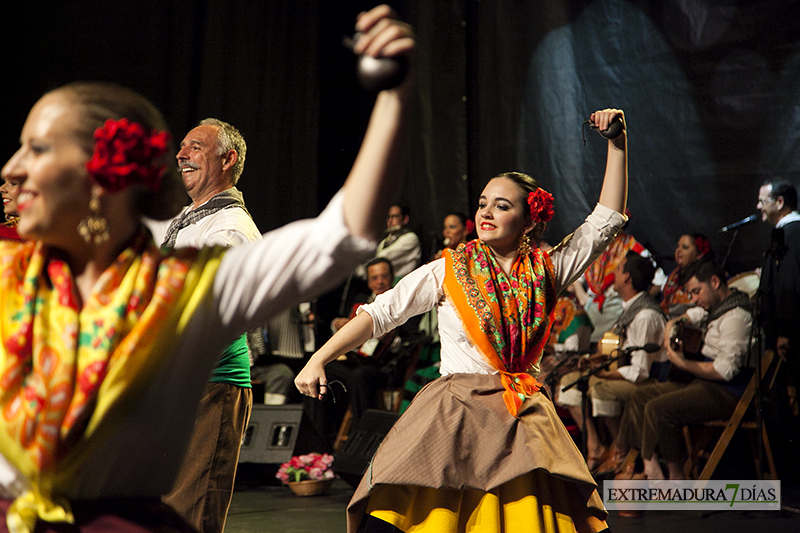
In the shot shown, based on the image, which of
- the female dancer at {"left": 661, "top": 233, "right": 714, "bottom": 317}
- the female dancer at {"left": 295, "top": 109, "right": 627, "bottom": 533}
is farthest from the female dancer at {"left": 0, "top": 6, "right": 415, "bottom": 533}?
the female dancer at {"left": 661, "top": 233, "right": 714, "bottom": 317}

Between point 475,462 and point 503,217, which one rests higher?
point 503,217

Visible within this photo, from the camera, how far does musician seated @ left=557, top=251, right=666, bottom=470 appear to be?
486cm

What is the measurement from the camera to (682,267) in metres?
5.45

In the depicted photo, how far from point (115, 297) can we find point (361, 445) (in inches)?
158

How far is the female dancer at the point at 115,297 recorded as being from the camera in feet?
3.08

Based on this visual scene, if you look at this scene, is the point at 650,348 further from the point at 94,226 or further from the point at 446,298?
the point at 94,226

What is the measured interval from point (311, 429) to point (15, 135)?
11.9 ft

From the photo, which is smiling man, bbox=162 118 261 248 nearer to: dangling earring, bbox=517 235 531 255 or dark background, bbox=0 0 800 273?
dangling earring, bbox=517 235 531 255

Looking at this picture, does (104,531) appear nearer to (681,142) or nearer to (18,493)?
(18,493)

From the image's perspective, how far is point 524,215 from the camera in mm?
2777

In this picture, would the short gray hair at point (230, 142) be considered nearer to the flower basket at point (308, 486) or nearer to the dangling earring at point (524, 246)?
the dangling earring at point (524, 246)

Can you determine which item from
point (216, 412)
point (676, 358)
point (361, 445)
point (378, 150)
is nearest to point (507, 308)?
point (216, 412)

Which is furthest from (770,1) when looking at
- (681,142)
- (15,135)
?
(15,135)

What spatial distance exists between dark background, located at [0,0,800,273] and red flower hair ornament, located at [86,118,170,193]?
5.35 meters
